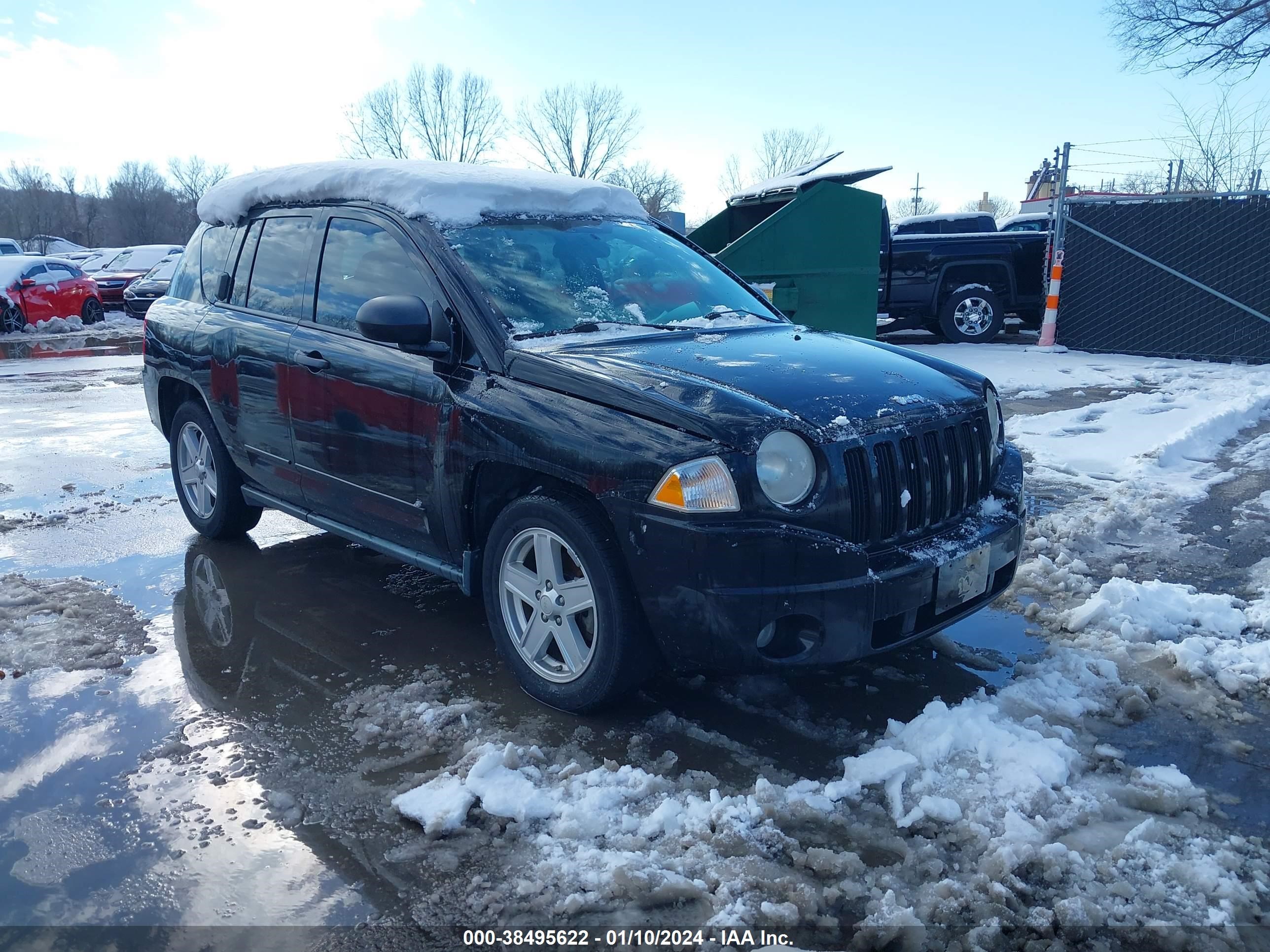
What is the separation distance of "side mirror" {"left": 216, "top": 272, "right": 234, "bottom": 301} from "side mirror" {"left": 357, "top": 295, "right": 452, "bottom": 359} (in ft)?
5.88

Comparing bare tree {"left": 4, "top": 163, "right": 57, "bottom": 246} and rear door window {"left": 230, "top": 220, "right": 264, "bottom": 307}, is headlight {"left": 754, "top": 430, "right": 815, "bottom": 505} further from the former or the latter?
bare tree {"left": 4, "top": 163, "right": 57, "bottom": 246}

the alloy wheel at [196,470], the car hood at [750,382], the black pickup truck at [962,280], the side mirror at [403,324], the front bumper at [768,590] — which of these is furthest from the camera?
the black pickup truck at [962,280]

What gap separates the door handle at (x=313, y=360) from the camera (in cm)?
420

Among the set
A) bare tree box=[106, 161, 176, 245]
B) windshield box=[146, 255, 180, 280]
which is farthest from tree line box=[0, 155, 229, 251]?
windshield box=[146, 255, 180, 280]

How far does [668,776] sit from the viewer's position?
3027 millimetres

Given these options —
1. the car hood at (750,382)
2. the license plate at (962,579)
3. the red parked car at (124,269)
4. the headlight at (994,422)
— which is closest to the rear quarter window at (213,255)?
the car hood at (750,382)

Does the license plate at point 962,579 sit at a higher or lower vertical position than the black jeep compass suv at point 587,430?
lower

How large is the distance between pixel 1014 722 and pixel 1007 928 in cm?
100

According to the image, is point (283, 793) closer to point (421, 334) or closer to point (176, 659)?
point (176, 659)

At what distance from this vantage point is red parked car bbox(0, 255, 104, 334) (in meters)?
19.8

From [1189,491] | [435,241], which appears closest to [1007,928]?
[435,241]

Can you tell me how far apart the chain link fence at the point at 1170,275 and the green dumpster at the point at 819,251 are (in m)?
3.87

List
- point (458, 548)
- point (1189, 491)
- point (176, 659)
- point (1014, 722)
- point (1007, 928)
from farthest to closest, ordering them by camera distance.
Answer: point (1189, 491) < point (176, 659) < point (458, 548) < point (1014, 722) < point (1007, 928)

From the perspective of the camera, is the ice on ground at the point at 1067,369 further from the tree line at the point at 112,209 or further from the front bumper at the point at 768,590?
the tree line at the point at 112,209
